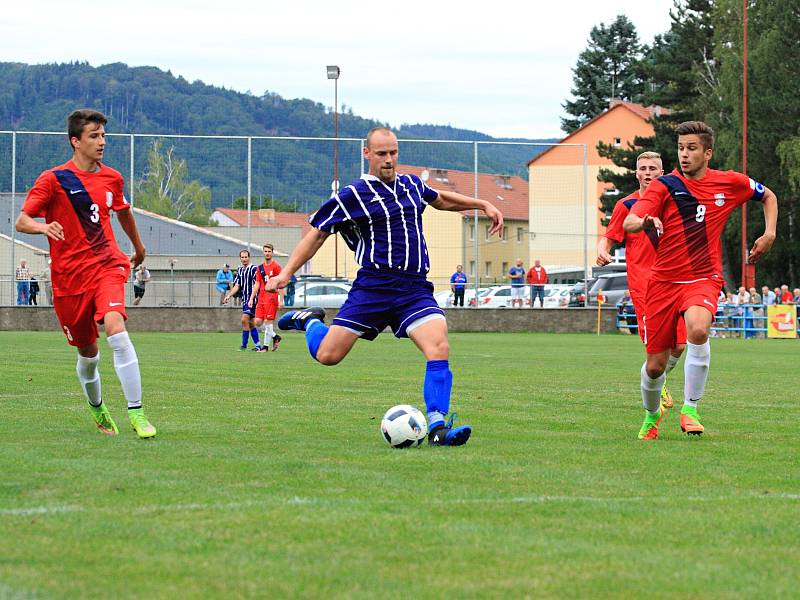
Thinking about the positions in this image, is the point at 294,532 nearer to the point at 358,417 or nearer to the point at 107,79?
the point at 358,417

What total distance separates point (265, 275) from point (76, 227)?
16795mm

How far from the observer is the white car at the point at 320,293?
40594 mm

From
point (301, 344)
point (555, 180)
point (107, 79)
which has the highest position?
point (107, 79)

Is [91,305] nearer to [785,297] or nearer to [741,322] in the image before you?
[741,322]

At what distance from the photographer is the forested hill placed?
39062mm

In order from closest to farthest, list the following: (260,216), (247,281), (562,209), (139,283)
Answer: (247,281)
(260,216)
(139,283)
(562,209)

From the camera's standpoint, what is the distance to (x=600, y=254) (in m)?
10.2

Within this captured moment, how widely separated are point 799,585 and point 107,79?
581ft

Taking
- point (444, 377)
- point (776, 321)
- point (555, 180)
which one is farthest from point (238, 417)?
point (555, 180)

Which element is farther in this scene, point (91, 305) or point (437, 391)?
point (91, 305)

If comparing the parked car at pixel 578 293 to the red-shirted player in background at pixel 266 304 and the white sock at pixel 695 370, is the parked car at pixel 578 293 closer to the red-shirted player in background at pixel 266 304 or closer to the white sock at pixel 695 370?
the red-shirted player in background at pixel 266 304

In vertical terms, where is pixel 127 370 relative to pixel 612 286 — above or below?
below

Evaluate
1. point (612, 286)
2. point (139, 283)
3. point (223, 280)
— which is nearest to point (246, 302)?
point (223, 280)

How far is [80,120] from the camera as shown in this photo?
8.75 m
